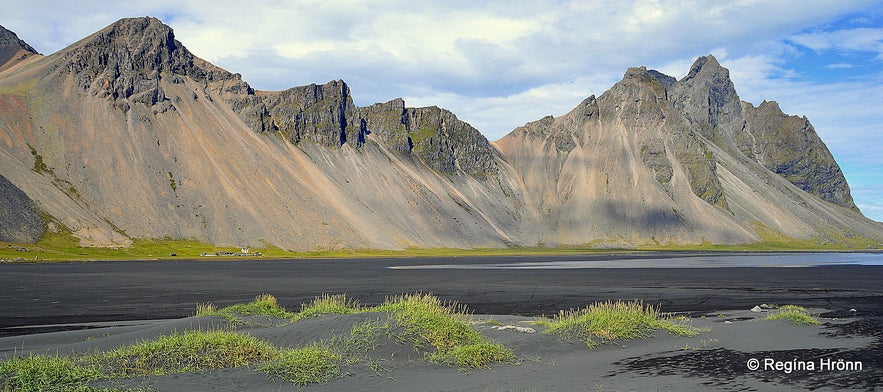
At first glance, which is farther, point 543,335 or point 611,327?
point 611,327

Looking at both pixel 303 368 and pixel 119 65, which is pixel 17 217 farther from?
pixel 303 368

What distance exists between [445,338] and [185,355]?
28.9 feet

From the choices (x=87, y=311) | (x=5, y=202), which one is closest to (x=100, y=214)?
(x=5, y=202)

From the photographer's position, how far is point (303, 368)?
1897cm

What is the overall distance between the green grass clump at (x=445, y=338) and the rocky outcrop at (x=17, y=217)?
127m

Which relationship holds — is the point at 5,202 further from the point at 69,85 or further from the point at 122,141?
the point at 69,85

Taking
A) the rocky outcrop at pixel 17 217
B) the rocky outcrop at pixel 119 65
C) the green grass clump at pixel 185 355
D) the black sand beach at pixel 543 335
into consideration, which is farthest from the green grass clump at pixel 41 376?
the rocky outcrop at pixel 119 65

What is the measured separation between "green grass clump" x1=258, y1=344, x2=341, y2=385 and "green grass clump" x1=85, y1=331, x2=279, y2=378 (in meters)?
1.46

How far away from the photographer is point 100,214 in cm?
14375

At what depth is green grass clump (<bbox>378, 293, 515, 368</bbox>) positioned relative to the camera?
21.2 m

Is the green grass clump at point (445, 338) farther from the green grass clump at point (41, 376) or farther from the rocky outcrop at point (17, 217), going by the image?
the rocky outcrop at point (17, 217)

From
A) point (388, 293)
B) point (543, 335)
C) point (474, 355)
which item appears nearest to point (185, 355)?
point (474, 355)

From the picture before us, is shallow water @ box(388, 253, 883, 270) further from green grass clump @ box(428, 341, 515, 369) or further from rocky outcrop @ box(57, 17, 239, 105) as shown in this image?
rocky outcrop @ box(57, 17, 239, 105)

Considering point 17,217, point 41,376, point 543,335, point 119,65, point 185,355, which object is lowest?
point 543,335
